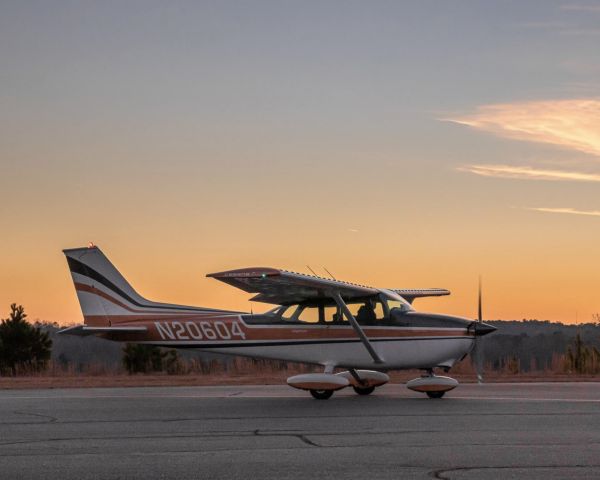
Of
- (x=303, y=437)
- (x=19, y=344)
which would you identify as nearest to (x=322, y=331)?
(x=303, y=437)

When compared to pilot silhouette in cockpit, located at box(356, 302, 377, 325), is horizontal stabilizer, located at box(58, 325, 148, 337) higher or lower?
lower

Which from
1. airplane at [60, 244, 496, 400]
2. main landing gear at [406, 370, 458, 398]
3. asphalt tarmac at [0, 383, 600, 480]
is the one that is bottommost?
asphalt tarmac at [0, 383, 600, 480]

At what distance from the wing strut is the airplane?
0.03 metres

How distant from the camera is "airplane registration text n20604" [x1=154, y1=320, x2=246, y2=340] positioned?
79.6 feet

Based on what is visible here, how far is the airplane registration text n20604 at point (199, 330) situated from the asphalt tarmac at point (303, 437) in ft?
7.31

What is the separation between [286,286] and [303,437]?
8771 millimetres

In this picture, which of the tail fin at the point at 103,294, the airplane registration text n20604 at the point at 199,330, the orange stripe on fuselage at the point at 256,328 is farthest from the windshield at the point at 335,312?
the tail fin at the point at 103,294

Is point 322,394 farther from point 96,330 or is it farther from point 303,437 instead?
point 303,437

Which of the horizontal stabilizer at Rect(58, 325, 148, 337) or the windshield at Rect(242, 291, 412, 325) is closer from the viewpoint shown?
the windshield at Rect(242, 291, 412, 325)

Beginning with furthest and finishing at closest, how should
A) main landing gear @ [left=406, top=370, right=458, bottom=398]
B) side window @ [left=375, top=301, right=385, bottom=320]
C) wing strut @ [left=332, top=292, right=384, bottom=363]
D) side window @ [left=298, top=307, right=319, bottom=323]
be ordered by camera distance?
side window @ [left=298, top=307, right=319, bottom=323] < side window @ [left=375, top=301, right=385, bottom=320] < wing strut @ [left=332, top=292, right=384, bottom=363] < main landing gear @ [left=406, top=370, right=458, bottom=398]

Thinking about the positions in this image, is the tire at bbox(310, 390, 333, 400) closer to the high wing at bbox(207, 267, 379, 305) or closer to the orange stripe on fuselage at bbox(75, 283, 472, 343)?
the orange stripe on fuselage at bbox(75, 283, 472, 343)

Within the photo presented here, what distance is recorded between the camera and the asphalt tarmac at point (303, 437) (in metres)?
10.8

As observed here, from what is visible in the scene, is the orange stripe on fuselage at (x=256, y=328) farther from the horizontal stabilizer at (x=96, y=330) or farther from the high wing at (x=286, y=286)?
the high wing at (x=286, y=286)

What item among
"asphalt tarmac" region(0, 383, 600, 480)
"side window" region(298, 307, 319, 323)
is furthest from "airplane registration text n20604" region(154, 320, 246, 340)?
"asphalt tarmac" region(0, 383, 600, 480)
